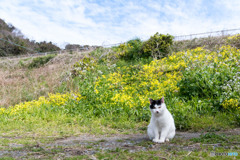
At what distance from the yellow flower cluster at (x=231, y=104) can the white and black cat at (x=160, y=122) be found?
2.51 m

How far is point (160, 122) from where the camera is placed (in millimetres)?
3410

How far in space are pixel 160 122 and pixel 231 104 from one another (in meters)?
2.92

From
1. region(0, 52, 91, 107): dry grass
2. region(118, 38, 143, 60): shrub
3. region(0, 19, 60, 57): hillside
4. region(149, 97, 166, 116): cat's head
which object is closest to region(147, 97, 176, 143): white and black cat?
region(149, 97, 166, 116): cat's head

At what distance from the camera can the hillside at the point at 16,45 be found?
2677 cm

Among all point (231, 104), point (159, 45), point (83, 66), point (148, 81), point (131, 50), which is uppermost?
point (159, 45)

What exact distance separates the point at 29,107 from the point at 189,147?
18.4ft

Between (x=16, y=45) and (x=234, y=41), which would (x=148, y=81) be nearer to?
(x=234, y=41)

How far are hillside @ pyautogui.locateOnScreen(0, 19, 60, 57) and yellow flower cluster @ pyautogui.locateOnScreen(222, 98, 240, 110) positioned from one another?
2320 cm

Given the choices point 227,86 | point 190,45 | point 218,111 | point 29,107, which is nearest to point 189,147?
point 218,111

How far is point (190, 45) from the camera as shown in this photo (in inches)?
479

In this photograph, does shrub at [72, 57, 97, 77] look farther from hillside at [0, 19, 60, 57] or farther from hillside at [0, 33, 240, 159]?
hillside at [0, 19, 60, 57]

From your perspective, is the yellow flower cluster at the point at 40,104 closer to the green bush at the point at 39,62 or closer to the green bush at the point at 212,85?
the green bush at the point at 212,85

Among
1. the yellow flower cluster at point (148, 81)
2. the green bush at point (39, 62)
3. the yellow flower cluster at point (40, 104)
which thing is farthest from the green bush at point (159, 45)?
the green bush at point (39, 62)

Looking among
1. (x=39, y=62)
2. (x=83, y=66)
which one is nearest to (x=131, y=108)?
(x=83, y=66)
